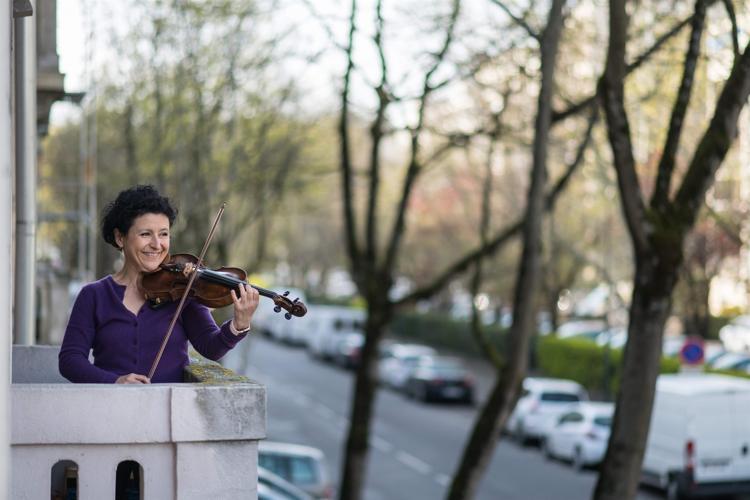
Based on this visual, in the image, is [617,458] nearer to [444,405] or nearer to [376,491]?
[376,491]

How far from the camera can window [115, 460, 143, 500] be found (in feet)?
16.7

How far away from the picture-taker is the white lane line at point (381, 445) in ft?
105

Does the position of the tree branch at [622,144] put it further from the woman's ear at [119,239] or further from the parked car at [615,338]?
the parked car at [615,338]

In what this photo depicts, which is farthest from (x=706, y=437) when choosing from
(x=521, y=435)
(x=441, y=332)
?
(x=441, y=332)

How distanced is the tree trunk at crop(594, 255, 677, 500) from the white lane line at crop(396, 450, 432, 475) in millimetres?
17517

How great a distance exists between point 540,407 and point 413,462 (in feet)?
12.9

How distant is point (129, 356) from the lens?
5.34m

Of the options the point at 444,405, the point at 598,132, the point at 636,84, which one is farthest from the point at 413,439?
the point at 636,84

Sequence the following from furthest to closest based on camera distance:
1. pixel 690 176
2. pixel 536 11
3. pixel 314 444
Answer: pixel 314 444, pixel 536 11, pixel 690 176

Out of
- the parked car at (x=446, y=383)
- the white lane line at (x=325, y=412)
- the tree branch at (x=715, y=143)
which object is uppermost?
the tree branch at (x=715, y=143)

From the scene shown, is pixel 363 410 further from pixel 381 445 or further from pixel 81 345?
pixel 381 445

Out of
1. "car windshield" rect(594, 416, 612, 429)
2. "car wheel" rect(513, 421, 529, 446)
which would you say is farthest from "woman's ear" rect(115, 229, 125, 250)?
"car wheel" rect(513, 421, 529, 446)

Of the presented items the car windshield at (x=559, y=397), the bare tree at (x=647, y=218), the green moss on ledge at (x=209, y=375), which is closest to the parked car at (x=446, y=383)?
the car windshield at (x=559, y=397)

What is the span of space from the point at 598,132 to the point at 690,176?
14064mm
